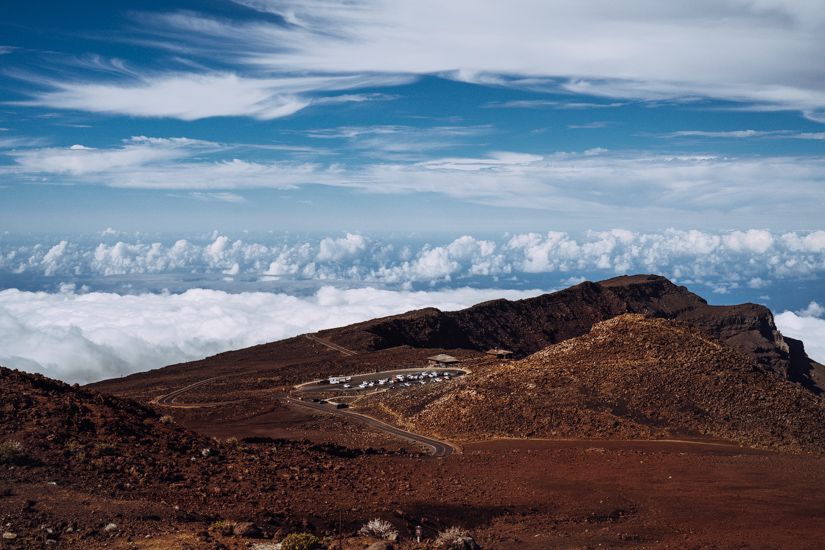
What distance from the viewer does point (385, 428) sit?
46125 millimetres

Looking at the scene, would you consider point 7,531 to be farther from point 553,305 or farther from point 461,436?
point 553,305

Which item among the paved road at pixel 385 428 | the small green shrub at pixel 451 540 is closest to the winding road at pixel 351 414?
the paved road at pixel 385 428

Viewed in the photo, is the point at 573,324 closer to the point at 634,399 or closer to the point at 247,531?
the point at 634,399

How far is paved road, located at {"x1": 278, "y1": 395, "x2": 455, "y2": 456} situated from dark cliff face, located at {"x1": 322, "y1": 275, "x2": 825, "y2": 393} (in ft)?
145

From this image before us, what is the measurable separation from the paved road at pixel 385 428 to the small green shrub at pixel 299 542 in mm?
21634

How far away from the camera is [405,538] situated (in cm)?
1684

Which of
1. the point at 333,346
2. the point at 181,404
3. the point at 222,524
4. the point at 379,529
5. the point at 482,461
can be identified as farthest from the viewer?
the point at 333,346

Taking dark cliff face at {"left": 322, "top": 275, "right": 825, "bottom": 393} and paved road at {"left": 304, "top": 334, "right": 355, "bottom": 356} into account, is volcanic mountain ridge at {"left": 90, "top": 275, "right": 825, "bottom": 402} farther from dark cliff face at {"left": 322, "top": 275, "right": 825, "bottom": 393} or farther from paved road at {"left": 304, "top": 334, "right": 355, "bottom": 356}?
paved road at {"left": 304, "top": 334, "right": 355, "bottom": 356}

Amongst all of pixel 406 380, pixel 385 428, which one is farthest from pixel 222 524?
pixel 406 380

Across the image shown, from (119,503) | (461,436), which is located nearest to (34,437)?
(119,503)

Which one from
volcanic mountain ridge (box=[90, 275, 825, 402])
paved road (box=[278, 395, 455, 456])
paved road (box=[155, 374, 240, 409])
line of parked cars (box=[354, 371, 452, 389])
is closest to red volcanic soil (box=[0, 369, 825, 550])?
paved road (box=[278, 395, 455, 456])

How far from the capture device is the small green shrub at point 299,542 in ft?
44.5

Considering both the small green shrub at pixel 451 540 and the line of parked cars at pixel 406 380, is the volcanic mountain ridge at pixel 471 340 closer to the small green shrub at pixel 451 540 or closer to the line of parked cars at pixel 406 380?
the line of parked cars at pixel 406 380

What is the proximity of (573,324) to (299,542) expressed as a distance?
130280 mm
